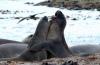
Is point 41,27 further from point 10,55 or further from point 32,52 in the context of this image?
point 10,55

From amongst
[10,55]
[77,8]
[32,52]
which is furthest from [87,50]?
[77,8]

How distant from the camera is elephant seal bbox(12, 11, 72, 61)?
404 inches

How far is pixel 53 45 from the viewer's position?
410 inches

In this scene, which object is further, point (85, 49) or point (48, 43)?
point (85, 49)

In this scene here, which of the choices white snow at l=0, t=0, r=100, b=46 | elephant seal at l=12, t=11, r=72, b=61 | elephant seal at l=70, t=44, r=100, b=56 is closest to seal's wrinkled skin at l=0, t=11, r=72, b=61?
elephant seal at l=12, t=11, r=72, b=61

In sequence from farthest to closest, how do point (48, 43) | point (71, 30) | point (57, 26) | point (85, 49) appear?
point (71, 30) < point (85, 49) < point (57, 26) < point (48, 43)

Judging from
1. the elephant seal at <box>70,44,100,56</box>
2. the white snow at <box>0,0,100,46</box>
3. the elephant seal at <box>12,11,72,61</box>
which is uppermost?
the elephant seal at <box>12,11,72,61</box>

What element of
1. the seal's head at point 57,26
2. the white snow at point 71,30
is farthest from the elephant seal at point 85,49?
the white snow at point 71,30

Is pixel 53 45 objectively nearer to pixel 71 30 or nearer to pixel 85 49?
pixel 85 49

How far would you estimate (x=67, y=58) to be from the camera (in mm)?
10062

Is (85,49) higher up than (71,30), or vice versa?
(85,49)

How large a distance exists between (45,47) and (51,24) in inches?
33.1

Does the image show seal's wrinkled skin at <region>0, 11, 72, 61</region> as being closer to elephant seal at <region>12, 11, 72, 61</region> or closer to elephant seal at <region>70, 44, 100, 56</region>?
elephant seal at <region>12, 11, 72, 61</region>

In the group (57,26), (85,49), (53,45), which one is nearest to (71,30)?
(85,49)
